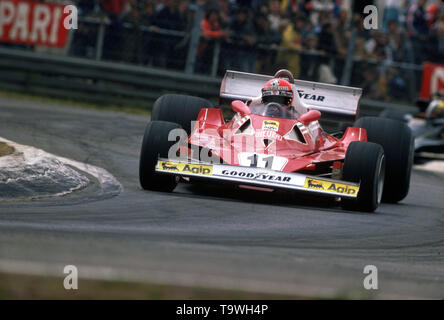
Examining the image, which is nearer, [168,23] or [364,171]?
[364,171]

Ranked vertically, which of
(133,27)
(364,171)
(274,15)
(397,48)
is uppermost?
(274,15)

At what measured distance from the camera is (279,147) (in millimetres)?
8617

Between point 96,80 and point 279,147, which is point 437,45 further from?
point 279,147

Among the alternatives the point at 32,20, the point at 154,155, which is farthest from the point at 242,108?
the point at 32,20

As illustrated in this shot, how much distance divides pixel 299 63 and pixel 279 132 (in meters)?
7.50

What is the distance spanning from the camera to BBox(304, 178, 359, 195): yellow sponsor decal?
7816 mm

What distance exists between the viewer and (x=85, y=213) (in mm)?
6824

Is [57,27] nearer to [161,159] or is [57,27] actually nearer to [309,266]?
[161,159]

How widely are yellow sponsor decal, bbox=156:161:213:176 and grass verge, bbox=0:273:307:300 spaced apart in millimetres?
3963

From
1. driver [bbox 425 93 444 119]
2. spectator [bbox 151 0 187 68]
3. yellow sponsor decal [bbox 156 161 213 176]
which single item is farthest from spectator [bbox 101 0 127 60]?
yellow sponsor decal [bbox 156 161 213 176]

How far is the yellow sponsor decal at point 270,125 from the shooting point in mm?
8808

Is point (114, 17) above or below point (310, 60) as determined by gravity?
above

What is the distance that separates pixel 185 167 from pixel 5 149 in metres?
1.70
